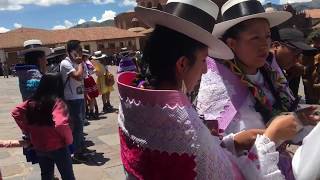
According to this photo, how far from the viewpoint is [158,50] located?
1656mm

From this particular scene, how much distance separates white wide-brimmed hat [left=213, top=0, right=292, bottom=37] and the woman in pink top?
215 centimetres

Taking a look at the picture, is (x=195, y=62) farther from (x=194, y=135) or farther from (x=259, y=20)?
(x=259, y=20)

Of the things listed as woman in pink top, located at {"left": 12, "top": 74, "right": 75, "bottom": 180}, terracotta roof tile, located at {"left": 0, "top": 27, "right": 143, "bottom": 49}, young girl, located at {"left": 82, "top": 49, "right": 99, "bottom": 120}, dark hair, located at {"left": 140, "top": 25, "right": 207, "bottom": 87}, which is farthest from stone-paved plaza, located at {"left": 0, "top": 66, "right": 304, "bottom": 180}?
terracotta roof tile, located at {"left": 0, "top": 27, "right": 143, "bottom": 49}

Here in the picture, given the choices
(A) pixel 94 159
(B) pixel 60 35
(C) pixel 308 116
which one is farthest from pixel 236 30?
(B) pixel 60 35

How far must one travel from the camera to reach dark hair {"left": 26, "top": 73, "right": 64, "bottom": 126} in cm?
405

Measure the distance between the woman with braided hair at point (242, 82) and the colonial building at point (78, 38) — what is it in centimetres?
5960

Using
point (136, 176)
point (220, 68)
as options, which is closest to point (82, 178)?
point (220, 68)

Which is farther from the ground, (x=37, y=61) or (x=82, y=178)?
(x=37, y=61)

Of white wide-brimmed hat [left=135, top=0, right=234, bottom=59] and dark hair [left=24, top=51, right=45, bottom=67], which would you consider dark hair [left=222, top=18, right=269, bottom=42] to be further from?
dark hair [left=24, top=51, right=45, bottom=67]

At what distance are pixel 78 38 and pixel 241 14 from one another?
64.5m

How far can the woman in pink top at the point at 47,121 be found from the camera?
404 cm

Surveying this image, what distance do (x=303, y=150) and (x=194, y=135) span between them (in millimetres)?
382

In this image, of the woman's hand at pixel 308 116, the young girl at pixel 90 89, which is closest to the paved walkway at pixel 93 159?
the young girl at pixel 90 89

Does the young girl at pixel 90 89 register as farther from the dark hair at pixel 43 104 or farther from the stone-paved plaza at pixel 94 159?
the dark hair at pixel 43 104
